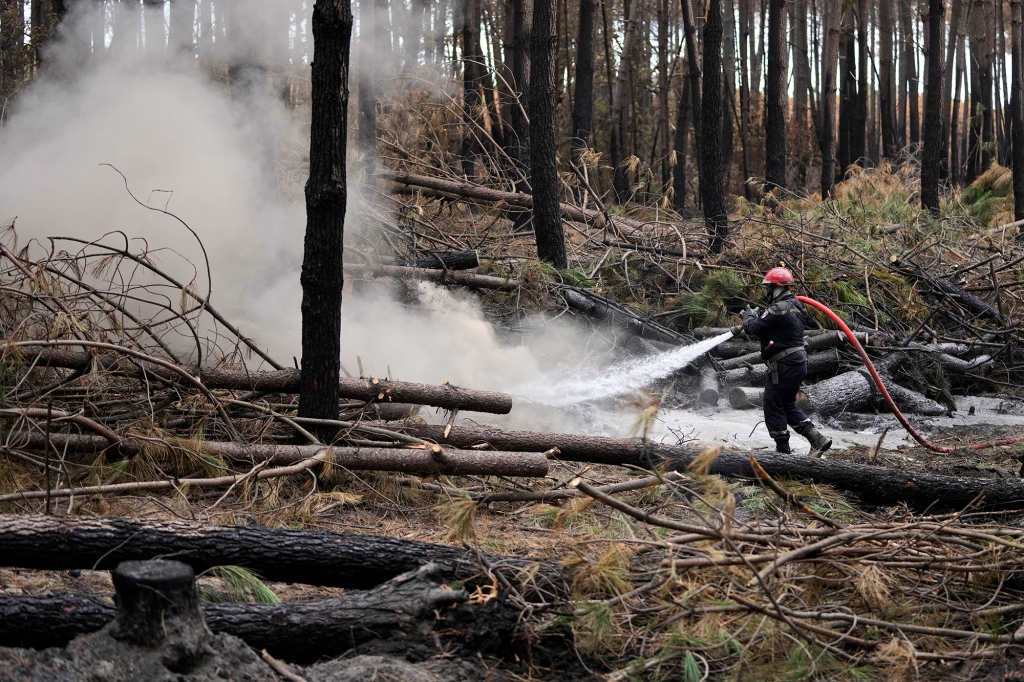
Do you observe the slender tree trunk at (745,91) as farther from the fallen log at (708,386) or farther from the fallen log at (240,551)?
the fallen log at (240,551)

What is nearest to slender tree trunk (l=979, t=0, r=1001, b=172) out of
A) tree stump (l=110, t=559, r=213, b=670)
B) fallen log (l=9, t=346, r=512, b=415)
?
fallen log (l=9, t=346, r=512, b=415)

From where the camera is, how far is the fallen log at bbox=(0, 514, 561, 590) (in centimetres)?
356

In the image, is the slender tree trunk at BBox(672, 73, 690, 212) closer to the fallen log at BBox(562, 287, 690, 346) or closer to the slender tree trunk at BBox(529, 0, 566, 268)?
the slender tree trunk at BBox(529, 0, 566, 268)

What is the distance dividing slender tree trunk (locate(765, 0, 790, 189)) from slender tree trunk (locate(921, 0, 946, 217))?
2.40 metres

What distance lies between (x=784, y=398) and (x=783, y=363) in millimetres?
327

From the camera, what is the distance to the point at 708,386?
984cm

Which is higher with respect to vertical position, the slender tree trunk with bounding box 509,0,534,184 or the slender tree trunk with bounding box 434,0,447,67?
the slender tree trunk with bounding box 434,0,447,67

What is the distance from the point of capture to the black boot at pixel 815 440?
24.9 feet

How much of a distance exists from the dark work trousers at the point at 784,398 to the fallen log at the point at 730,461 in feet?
5.67

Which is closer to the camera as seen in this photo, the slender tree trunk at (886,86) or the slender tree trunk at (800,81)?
the slender tree trunk at (886,86)

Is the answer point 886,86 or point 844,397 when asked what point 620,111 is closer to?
point 886,86

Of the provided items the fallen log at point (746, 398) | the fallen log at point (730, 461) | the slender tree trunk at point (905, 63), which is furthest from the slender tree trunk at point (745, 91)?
the fallen log at point (730, 461)

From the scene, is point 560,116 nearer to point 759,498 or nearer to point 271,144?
point 271,144

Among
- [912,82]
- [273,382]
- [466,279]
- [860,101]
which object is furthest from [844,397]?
[912,82]
